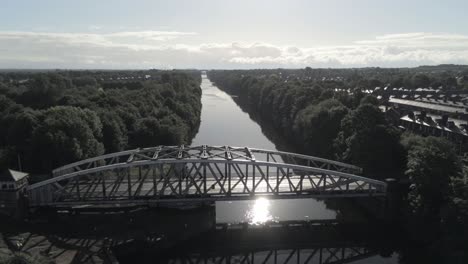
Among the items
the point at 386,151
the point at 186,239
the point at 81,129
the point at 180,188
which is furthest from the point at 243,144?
the point at 186,239

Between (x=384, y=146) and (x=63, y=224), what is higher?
(x=384, y=146)

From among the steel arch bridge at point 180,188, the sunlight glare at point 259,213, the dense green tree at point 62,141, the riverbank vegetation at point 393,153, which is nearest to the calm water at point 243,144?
the sunlight glare at point 259,213

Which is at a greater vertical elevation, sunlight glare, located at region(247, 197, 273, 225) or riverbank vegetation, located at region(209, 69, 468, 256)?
riverbank vegetation, located at region(209, 69, 468, 256)

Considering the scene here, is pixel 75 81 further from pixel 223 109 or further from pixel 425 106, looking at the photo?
pixel 425 106

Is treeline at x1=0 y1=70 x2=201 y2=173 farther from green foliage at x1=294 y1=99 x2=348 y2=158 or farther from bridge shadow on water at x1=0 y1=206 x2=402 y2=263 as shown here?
green foliage at x1=294 y1=99 x2=348 y2=158

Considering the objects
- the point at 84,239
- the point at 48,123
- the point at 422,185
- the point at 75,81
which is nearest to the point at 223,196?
the point at 84,239

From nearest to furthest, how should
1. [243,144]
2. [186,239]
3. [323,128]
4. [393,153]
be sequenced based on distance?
[186,239] < [393,153] < [323,128] < [243,144]

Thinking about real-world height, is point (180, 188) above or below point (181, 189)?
above

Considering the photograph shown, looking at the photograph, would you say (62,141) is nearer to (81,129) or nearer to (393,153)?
(81,129)

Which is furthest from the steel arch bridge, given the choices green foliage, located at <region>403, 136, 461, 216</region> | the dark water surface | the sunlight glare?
green foliage, located at <region>403, 136, 461, 216</region>
